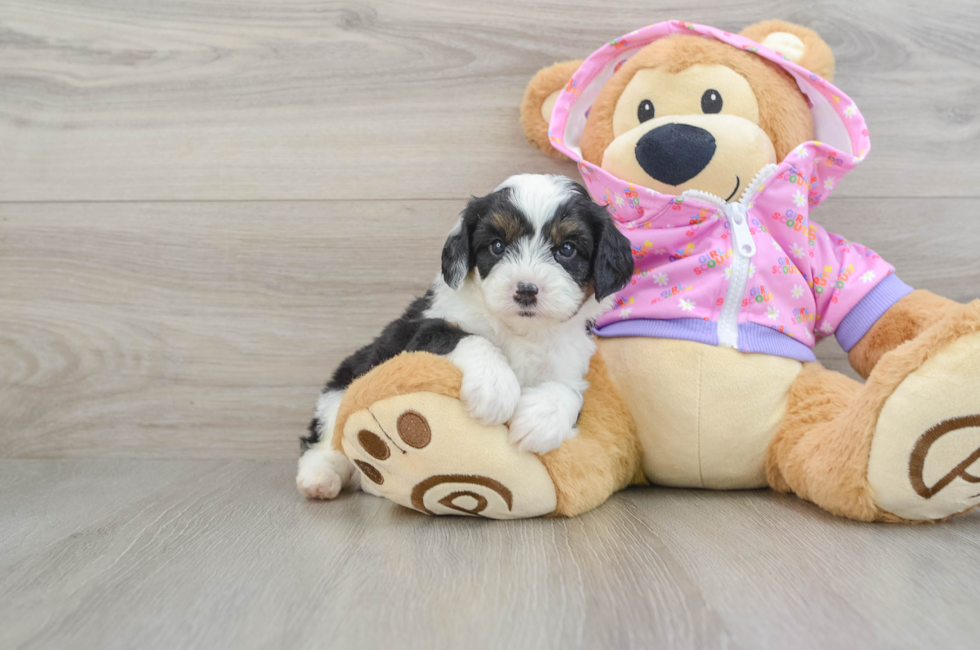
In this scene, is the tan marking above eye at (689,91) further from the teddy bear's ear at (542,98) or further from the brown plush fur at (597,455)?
the brown plush fur at (597,455)

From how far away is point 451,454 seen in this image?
1.33 m

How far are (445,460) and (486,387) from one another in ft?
0.54

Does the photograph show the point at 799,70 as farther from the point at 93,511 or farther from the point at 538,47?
the point at 93,511

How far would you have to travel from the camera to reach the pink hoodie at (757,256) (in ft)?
5.24

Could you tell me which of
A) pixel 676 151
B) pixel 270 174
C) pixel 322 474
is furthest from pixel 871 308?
pixel 270 174

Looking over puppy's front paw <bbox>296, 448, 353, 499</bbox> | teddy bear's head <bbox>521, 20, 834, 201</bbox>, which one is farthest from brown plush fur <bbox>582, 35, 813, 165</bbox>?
puppy's front paw <bbox>296, 448, 353, 499</bbox>

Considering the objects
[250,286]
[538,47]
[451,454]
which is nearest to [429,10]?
[538,47]

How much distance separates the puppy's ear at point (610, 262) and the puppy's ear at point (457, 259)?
0.28m

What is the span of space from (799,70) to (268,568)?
1600 mm

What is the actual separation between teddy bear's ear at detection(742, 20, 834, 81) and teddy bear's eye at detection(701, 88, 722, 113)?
0.24 m

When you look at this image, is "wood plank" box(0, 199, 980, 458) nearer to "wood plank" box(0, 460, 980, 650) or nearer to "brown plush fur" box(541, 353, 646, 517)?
"wood plank" box(0, 460, 980, 650)

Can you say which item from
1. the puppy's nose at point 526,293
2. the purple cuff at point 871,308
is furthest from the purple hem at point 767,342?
the puppy's nose at point 526,293

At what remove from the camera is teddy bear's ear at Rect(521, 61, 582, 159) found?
185cm

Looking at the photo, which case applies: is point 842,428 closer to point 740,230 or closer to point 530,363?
point 740,230
